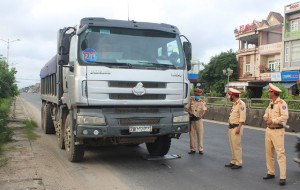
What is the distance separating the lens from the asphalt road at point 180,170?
6.44m

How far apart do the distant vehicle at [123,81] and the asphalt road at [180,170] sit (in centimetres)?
63

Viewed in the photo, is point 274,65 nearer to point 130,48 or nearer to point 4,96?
point 4,96

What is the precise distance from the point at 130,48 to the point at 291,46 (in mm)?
35998

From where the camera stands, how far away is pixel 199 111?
374 inches

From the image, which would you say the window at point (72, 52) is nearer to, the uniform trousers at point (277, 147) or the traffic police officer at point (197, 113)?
the traffic police officer at point (197, 113)

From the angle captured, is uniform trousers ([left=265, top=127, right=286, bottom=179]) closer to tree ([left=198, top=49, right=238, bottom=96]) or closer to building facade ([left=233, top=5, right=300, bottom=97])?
building facade ([left=233, top=5, right=300, bottom=97])

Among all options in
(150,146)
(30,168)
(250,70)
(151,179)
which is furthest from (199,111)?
(250,70)

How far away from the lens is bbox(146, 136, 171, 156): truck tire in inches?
350

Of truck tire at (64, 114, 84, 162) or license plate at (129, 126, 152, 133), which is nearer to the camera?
license plate at (129, 126, 152, 133)

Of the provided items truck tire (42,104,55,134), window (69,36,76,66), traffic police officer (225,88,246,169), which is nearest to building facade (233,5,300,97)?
truck tire (42,104,55,134)

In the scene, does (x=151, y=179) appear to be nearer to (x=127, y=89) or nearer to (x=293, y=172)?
(x=127, y=89)

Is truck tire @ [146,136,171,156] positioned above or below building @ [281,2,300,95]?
below

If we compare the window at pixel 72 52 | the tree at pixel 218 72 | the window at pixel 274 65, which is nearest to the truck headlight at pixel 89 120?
the window at pixel 72 52

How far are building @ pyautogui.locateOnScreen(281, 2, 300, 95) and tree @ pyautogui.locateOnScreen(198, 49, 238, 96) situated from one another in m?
12.8
